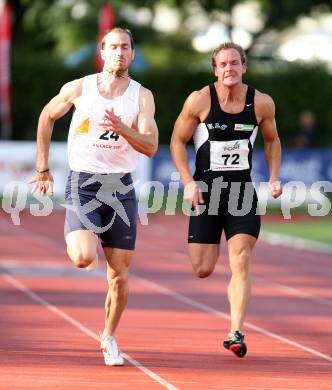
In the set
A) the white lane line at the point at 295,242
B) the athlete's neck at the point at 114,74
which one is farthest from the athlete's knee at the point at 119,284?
the white lane line at the point at 295,242

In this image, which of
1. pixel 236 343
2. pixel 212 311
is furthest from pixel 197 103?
pixel 212 311

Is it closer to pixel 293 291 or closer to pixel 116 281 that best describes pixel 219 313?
pixel 293 291

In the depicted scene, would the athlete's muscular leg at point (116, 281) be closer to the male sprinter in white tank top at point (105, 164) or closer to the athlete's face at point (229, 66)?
→ the male sprinter in white tank top at point (105, 164)

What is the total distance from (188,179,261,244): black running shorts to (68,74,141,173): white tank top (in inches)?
35.9

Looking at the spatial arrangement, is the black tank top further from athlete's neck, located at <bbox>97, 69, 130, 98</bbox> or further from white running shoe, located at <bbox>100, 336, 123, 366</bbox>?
white running shoe, located at <bbox>100, 336, 123, 366</bbox>

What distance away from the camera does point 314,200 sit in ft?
109

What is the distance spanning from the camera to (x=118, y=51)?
991 cm

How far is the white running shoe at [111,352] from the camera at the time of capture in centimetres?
1007

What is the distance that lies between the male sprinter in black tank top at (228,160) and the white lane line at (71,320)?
87 cm

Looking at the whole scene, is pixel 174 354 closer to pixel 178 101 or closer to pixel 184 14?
pixel 178 101

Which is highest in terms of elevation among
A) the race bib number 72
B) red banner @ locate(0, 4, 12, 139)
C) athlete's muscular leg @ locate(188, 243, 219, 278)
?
red banner @ locate(0, 4, 12, 139)

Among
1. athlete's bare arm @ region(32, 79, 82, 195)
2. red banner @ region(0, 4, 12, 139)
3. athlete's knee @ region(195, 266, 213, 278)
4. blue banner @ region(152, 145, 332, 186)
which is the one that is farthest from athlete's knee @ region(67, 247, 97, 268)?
red banner @ region(0, 4, 12, 139)

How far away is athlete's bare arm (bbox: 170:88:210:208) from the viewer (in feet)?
35.6

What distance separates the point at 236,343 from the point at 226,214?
41.3 inches
